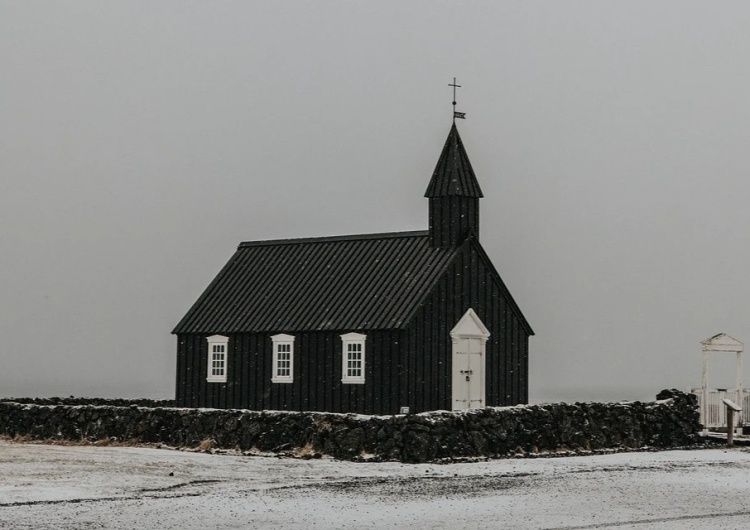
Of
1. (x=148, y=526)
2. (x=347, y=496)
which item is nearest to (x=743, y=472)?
(x=347, y=496)

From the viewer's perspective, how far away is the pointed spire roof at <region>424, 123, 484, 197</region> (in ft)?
136

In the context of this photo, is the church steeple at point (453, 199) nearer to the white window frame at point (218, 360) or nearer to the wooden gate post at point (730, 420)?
the white window frame at point (218, 360)

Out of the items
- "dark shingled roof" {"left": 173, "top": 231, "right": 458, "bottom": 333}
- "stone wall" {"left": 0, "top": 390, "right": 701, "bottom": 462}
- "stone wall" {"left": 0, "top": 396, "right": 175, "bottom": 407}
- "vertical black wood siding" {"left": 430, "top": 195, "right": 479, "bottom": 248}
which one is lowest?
"stone wall" {"left": 0, "top": 390, "right": 701, "bottom": 462}

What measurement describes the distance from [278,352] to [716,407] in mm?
14164

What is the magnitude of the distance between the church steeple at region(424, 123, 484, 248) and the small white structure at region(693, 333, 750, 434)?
8377 millimetres

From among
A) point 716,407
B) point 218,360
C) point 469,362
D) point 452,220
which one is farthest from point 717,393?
point 218,360

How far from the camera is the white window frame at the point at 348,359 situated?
1549 inches

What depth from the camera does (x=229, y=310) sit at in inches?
1751

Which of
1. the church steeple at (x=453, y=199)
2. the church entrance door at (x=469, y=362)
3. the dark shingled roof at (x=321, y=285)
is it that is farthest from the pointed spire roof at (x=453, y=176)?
the church entrance door at (x=469, y=362)

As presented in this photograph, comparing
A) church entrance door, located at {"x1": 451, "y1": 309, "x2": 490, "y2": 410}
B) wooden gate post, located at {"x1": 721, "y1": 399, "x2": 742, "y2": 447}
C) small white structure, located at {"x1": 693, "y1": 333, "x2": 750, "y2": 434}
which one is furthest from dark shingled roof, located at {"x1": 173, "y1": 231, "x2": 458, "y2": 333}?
wooden gate post, located at {"x1": 721, "y1": 399, "x2": 742, "y2": 447}

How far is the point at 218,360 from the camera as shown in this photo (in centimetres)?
4406

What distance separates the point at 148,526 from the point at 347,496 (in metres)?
5.22

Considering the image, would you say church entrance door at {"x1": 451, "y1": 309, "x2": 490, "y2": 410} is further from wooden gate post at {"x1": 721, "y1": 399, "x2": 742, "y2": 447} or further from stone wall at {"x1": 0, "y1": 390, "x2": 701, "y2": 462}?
wooden gate post at {"x1": 721, "y1": 399, "x2": 742, "y2": 447}

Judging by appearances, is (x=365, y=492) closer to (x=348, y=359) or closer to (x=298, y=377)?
(x=348, y=359)
